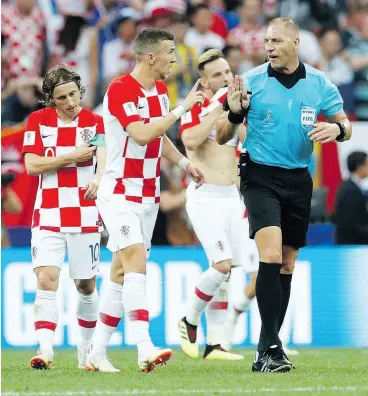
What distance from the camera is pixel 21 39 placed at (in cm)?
1478

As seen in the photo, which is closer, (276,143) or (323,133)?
(323,133)

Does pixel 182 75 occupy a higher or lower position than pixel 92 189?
higher

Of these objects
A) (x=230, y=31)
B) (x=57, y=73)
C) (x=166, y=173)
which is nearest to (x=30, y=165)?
(x=57, y=73)

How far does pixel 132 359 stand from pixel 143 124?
2836mm

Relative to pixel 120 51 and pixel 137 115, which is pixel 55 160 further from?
pixel 120 51

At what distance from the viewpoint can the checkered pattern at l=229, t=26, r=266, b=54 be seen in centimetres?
1532

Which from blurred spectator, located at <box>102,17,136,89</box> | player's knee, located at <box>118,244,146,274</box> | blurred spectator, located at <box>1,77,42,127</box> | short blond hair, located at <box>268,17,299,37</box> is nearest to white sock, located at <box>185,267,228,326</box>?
player's knee, located at <box>118,244,146,274</box>

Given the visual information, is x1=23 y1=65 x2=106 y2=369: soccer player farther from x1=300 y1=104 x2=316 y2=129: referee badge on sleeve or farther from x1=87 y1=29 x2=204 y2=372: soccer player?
x1=300 y1=104 x2=316 y2=129: referee badge on sleeve

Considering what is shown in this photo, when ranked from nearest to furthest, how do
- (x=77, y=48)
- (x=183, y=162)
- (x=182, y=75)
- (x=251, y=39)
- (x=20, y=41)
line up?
→ (x=183, y=162), (x=182, y=75), (x=20, y=41), (x=77, y=48), (x=251, y=39)

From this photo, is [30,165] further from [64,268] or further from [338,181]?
[338,181]

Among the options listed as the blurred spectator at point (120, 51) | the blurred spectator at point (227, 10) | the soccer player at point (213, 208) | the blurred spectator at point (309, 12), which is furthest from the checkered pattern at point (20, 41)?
the soccer player at point (213, 208)

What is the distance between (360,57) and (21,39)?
4.83m

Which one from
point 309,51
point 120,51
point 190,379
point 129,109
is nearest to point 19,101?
point 120,51

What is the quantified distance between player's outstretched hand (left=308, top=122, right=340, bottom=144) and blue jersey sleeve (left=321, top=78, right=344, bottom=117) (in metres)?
0.34
